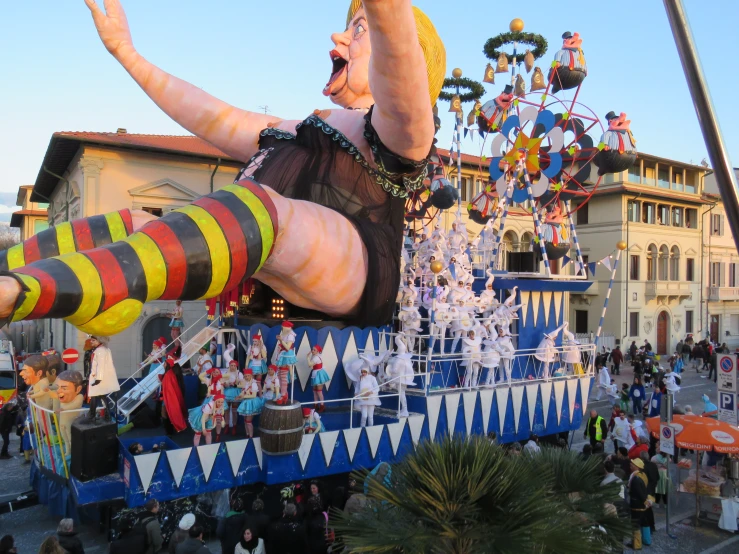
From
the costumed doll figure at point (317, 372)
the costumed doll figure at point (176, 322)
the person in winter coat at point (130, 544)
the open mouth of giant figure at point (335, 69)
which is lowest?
the person in winter coat at point (130, 544)

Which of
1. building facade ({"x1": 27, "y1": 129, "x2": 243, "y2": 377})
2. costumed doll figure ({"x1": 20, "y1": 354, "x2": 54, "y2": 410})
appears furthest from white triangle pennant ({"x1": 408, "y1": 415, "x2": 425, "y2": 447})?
building facade ({"x1": 27, "y1": 129, "x2": 243, "y2": 377})

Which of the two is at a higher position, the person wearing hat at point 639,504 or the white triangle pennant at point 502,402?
the white triangle pennant at point 502,402

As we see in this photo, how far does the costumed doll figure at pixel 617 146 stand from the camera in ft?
40.2

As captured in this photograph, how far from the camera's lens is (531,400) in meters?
12.3

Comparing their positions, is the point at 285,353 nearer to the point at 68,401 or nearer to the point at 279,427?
the point at 279,427

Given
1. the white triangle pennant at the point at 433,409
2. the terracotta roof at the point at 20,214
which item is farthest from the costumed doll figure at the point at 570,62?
the terracotta roof at the point at 20,214

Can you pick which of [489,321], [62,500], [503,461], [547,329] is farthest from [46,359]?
[547,329]

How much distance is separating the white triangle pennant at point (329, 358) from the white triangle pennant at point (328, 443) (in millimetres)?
1202

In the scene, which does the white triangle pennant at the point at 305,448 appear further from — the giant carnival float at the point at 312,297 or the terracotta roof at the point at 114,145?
the terracotta roof at the point at 114,145

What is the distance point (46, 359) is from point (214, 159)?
14901 millimetres

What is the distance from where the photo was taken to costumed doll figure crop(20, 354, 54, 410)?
10031 mm

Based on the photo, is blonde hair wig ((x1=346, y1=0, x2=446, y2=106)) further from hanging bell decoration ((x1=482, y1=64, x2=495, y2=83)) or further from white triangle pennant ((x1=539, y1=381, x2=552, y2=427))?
white triangle pennant ((x1=539, y1=381, x2=552, y2=427))

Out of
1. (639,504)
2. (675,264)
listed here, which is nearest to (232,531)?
(639,504)

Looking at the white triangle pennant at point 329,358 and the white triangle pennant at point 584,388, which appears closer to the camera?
the white triangle pennant at point 329,358
